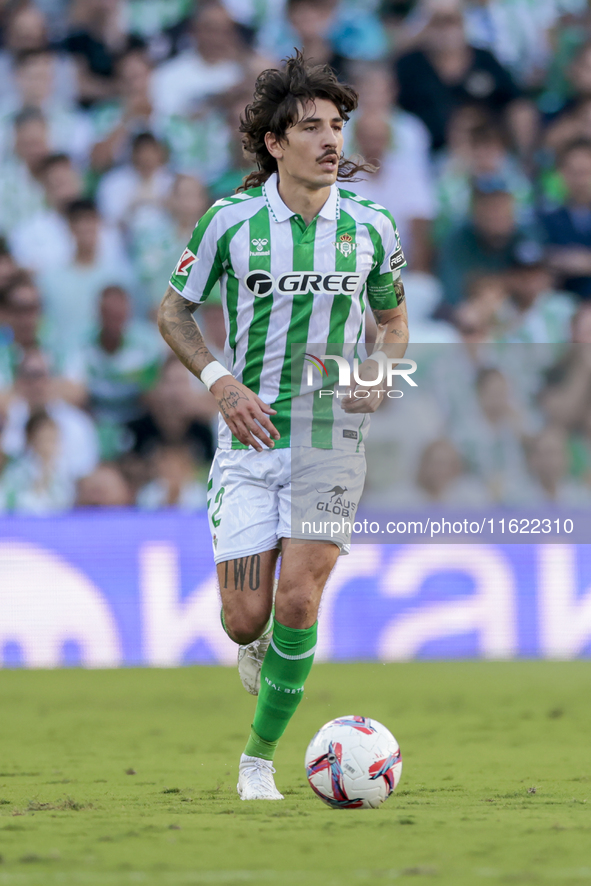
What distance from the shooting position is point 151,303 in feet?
33.7

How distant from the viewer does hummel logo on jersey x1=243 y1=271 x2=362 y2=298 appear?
4.20 metres

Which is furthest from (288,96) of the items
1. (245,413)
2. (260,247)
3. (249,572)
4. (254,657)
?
(254,657)

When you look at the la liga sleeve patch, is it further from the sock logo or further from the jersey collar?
the sock logo

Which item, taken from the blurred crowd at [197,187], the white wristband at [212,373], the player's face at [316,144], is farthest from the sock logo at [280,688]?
the blurred crowd at [197,187]

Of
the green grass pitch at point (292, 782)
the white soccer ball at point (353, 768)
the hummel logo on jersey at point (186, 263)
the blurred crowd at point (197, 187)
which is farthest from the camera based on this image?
the blurred crowd at point (197, 187)

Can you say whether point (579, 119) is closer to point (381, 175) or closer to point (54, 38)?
point (381, 175)

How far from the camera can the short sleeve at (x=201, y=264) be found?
425 cm

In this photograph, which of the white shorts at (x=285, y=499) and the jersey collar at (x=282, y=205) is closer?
the white shorts at (x=285, y=499)

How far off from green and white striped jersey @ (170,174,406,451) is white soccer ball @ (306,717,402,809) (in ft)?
3.38

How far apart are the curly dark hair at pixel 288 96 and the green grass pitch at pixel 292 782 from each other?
238 cm

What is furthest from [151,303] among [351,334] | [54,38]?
[351,334]

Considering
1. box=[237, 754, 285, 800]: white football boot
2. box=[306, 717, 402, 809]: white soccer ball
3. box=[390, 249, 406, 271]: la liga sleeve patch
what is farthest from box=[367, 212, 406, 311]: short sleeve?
box=[237, 754, 285, 800]: white football boot

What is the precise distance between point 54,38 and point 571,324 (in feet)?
18.5

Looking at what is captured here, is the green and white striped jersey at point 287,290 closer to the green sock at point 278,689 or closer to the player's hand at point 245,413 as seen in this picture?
the player's hand at point 245,413
